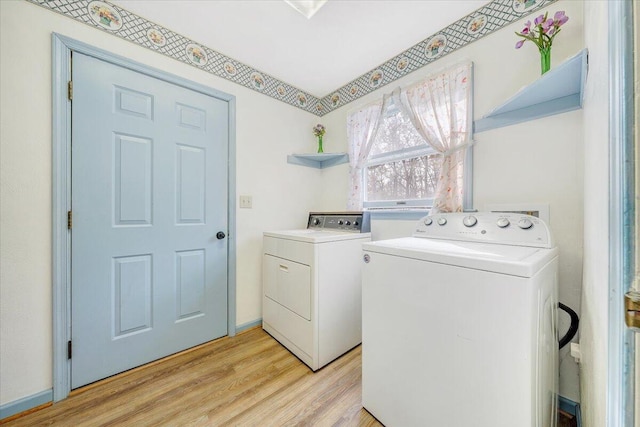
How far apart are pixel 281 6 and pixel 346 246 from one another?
1653mm

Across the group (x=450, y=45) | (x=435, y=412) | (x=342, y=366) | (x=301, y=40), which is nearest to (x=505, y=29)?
(x=450, y=45)

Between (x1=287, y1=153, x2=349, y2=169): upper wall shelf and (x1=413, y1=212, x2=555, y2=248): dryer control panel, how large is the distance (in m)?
1.19

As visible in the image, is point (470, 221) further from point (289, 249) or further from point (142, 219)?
point (142, 219)

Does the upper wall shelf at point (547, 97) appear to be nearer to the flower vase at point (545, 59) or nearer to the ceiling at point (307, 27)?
the flower vase at point (545, 59)

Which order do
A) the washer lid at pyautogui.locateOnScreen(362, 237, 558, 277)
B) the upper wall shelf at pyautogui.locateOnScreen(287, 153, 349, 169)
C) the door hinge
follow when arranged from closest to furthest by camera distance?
the door hinge → the washer lid at pyautogui.locateOnScreen(362, 237, 558, 277) → the upper wall shelf at pyautogui.locateOnScreen(287, 153, 349, 169)

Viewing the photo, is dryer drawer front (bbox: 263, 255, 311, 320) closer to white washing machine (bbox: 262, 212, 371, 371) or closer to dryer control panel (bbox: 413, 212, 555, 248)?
white washing machine (bbox: 262, 212, 371, 371)

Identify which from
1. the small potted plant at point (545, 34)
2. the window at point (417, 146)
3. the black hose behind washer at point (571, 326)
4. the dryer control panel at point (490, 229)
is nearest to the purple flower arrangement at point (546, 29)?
the small potted plant at point (545, 34)

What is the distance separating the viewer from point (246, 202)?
2.06 m

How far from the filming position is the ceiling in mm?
1476

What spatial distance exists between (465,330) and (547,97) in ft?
4.26

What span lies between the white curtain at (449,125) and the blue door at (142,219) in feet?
5.35

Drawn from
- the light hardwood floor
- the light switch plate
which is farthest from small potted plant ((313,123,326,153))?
the light hardwood floor

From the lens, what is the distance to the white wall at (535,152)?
1.18 metres

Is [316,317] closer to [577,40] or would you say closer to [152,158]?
[152,158]
